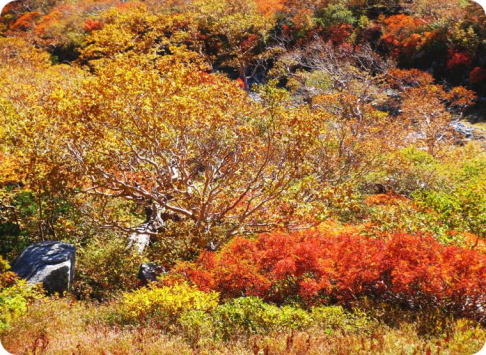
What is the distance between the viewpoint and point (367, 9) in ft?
89.9

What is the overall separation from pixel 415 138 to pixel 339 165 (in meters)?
7.97

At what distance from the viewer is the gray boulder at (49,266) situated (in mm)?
6900

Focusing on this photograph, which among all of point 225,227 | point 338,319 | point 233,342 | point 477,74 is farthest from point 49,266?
point 477,74

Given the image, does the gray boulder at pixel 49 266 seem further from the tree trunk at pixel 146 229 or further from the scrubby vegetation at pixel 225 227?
the tree trunk at pixel 146 229

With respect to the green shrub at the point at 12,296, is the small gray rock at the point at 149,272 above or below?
below

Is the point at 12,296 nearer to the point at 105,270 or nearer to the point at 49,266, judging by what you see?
the point at 49,266

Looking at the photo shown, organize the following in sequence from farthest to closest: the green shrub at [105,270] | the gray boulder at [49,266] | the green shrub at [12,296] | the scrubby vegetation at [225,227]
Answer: the green shrub at [105,270] < the gray boulder at [49,266] < the green shrub at [12,296] < the scrubby vegetation at [225,227]

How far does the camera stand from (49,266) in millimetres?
6977

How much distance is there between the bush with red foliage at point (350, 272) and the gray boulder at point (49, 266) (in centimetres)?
196

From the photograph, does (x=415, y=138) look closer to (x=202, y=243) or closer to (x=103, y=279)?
(x=202, y=243)

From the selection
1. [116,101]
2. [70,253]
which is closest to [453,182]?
[116,101]

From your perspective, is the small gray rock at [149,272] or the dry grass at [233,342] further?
the small gray rock at [149,272]

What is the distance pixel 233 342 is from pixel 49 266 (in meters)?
3.94

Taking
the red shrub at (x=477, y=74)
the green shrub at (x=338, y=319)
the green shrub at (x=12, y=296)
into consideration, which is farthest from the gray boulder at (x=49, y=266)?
the red shrub at (x=477, y=74)
